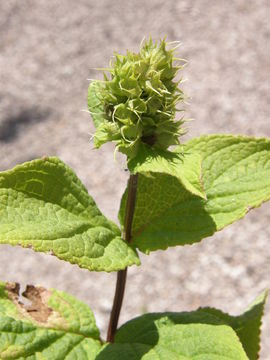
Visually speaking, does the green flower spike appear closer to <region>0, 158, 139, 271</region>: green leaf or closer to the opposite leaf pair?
the opposite leaf pair

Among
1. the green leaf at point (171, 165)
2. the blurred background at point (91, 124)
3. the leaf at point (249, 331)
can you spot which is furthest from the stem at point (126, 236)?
the blurred background at point (91, 124)

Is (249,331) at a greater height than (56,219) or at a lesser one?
lesser

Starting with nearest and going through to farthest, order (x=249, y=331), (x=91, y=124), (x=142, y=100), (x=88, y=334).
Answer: (x=142, y=100) < (x=88, y=334) < (x=249, y=331) < (x=91, y=124)

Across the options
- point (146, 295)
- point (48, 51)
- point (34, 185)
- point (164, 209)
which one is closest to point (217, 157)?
point (164, 209)

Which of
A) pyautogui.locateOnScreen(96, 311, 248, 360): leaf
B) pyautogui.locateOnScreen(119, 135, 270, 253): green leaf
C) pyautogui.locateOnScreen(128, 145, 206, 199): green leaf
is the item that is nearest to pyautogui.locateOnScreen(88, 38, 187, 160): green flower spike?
pyautogui.locateOnScreen(128, 145, 206, 199): green leaf

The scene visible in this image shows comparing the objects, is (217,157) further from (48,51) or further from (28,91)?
(48,51)

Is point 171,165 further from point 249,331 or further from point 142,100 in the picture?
point 249,331

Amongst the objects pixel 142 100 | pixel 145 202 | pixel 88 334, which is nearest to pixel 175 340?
pixel 88 334
